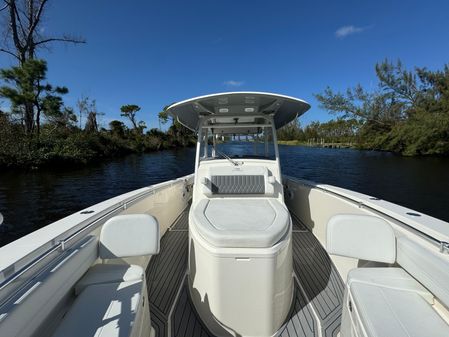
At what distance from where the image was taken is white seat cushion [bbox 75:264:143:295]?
4.42ft

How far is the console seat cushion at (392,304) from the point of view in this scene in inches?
39.5

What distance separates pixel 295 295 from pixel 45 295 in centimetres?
174

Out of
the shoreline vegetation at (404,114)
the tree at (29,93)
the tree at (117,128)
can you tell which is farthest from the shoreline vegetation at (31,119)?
the shoreline vegetation at (404,114)

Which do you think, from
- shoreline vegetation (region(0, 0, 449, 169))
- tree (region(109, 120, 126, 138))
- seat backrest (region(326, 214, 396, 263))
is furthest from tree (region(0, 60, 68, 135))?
seat backrest (region(326, 214, 396, 263))

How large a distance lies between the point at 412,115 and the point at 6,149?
120 feet

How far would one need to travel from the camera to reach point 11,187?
30.5ft

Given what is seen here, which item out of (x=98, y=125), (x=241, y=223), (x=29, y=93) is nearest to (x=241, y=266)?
(x=241, y=223)

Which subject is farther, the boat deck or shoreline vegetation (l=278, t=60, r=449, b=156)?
shoreline vegetation (l=278, t=60, r=449, b=156)

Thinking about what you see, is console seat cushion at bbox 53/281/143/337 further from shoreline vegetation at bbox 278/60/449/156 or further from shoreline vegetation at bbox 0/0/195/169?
shoreline vegetation at bbox 278/60/449/156

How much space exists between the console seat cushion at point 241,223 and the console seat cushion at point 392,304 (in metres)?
0.51

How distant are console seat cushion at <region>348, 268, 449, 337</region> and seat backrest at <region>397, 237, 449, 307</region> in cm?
7

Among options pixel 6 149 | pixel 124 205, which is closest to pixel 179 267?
pixel 124 205

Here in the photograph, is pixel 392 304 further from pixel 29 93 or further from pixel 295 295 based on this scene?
pixel 29 93

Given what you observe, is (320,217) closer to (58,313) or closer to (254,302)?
(254,302)
